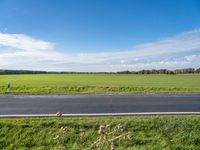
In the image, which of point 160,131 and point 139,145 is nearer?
point 139,145

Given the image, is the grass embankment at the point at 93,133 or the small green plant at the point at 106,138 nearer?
the small green plant at the point at 106,138

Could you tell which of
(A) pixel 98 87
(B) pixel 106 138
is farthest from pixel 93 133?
(A) pixel 98 87

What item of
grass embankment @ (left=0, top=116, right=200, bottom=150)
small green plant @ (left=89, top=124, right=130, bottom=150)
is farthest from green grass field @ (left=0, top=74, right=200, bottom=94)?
small green plant @ (left=89, top=124, right=130, bottom=150)

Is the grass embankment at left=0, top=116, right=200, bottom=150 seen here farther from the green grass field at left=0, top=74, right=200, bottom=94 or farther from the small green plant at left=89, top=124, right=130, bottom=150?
the green grass field at left=0, top=74, right=200, bottom=94

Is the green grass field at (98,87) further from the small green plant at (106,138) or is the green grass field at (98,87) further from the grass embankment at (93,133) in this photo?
the small green plant at (106,138)

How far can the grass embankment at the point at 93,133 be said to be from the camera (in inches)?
241

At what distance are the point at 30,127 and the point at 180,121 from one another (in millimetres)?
4905

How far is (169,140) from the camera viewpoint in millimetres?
6398

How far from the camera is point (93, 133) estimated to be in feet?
21.8

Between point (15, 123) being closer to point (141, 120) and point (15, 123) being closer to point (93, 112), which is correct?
point (93, 112)

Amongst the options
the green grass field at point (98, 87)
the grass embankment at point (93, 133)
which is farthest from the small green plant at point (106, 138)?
the green grass field at point (98, 87)

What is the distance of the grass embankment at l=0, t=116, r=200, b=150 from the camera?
6.12 m

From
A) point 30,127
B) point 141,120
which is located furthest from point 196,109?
point 30,127

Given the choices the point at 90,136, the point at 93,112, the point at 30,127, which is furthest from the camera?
the point at 93,112
